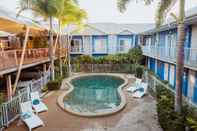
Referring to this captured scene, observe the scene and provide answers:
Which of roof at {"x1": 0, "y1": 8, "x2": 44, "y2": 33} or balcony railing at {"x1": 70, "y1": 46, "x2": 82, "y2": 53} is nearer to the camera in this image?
roof at {"x1": 0, "y1": 8, "x2": 44, "y2": 33}

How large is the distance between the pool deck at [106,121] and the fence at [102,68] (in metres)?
13.0

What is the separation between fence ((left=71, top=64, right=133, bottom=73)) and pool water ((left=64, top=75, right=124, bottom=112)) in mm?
2516

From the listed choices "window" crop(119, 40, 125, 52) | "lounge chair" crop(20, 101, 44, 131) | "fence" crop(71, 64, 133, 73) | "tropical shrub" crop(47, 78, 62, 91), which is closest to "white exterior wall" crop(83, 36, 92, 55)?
"window" crop(119, 40, 125, 52)

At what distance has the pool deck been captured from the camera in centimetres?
874

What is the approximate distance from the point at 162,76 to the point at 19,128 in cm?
1544

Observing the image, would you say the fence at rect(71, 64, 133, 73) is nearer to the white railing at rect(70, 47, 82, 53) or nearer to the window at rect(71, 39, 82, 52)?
the white railing at rect(70, 47, 82, 53)

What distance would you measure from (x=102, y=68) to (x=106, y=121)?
15.8 m

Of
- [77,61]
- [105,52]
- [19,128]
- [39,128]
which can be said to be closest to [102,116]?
[39,128]

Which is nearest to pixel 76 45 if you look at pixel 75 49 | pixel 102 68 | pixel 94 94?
pixel 75 49

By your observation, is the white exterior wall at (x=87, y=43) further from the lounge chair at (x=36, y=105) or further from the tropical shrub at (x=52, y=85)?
the lounge chair at (x=36, y=105)

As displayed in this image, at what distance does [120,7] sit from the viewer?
1009cm

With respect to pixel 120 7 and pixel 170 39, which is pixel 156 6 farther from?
pixel 170 39

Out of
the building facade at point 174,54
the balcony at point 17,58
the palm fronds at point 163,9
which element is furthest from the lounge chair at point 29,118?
the building facade at point 174,54

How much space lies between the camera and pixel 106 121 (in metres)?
9.62
